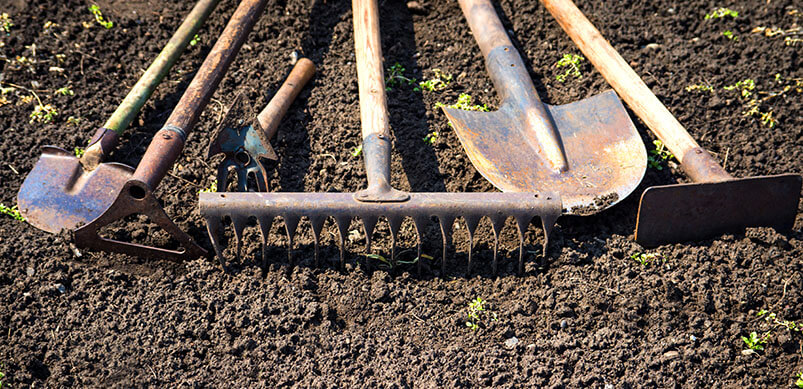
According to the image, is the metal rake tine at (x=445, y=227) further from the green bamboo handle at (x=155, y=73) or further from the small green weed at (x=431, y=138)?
the green bamboo handle at (x=155, y=73)

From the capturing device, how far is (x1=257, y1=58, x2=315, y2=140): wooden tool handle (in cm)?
387

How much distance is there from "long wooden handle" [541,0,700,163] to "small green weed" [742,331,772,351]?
1025 millimetres

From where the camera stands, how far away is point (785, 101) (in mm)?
4195

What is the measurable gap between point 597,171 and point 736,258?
0.85 metres

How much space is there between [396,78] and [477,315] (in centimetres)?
209

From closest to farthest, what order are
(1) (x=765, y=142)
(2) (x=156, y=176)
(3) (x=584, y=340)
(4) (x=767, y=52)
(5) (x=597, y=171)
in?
(3) (x=584, y=340) → (2) (x=156, y=176) → (5) (x=597, y=171) → (1) (x=765, y=142) → (4) (x=767, y=52)

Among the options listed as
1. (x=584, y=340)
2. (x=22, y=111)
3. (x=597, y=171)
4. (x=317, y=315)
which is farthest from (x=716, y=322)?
(x=22, y=111)

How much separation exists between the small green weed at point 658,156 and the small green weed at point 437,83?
146 centimetres

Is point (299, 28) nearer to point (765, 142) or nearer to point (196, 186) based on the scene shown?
point (196, 186)

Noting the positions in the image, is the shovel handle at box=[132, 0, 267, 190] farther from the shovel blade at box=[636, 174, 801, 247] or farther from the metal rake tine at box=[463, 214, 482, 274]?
the shovel blade at box=[636, 174, 801, 247]

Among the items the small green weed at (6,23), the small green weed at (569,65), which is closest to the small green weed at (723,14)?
the small green weed at (569,65)

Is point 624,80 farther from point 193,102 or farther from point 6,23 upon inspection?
point 6,23

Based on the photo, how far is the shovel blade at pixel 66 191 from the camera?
11.1 ft

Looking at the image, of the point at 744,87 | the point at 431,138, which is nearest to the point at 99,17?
the point at 431,138
